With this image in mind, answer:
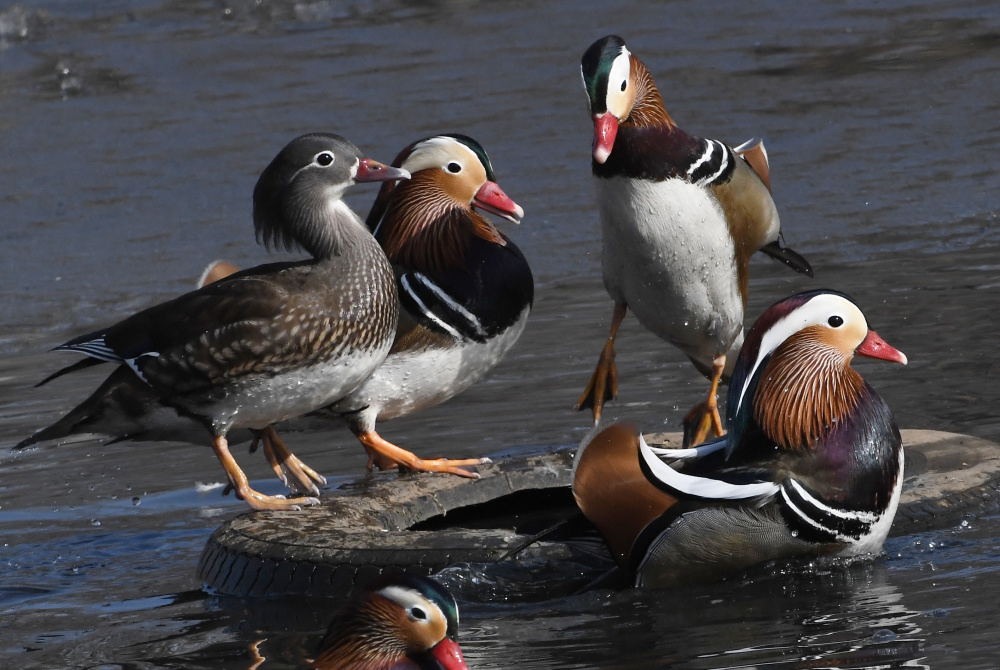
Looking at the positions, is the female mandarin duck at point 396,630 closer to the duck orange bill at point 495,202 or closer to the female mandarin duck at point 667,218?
the female mandarin duck at point 667,218

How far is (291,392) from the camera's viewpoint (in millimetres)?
5309

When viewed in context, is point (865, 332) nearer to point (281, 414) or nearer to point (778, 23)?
point (281, 414)

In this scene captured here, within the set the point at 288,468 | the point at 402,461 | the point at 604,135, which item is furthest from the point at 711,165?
the point at 288,468

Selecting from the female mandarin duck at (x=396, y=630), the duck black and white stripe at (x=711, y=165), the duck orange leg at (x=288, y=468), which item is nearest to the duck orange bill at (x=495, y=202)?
the duck black and white stripe at (x=711, y=165)

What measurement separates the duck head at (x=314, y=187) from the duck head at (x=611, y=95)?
27.9 inches

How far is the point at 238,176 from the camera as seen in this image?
10602 mm

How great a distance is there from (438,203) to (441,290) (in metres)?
0.45

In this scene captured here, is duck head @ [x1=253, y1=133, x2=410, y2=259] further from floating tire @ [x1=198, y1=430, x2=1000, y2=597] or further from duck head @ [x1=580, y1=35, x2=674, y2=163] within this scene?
floating tire @ [x1=198, y1=430, x2=1000, y2=597]

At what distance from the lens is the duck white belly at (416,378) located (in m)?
5.82

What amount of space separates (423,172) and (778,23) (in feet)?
22.0

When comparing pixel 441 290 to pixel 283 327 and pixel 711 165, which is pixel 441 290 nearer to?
pixel 283 327

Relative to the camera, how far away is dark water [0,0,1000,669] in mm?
4492

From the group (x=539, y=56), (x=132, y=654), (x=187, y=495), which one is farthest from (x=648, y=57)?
(x=132, y=654)

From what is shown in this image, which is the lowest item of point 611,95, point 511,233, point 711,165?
point 511,233
